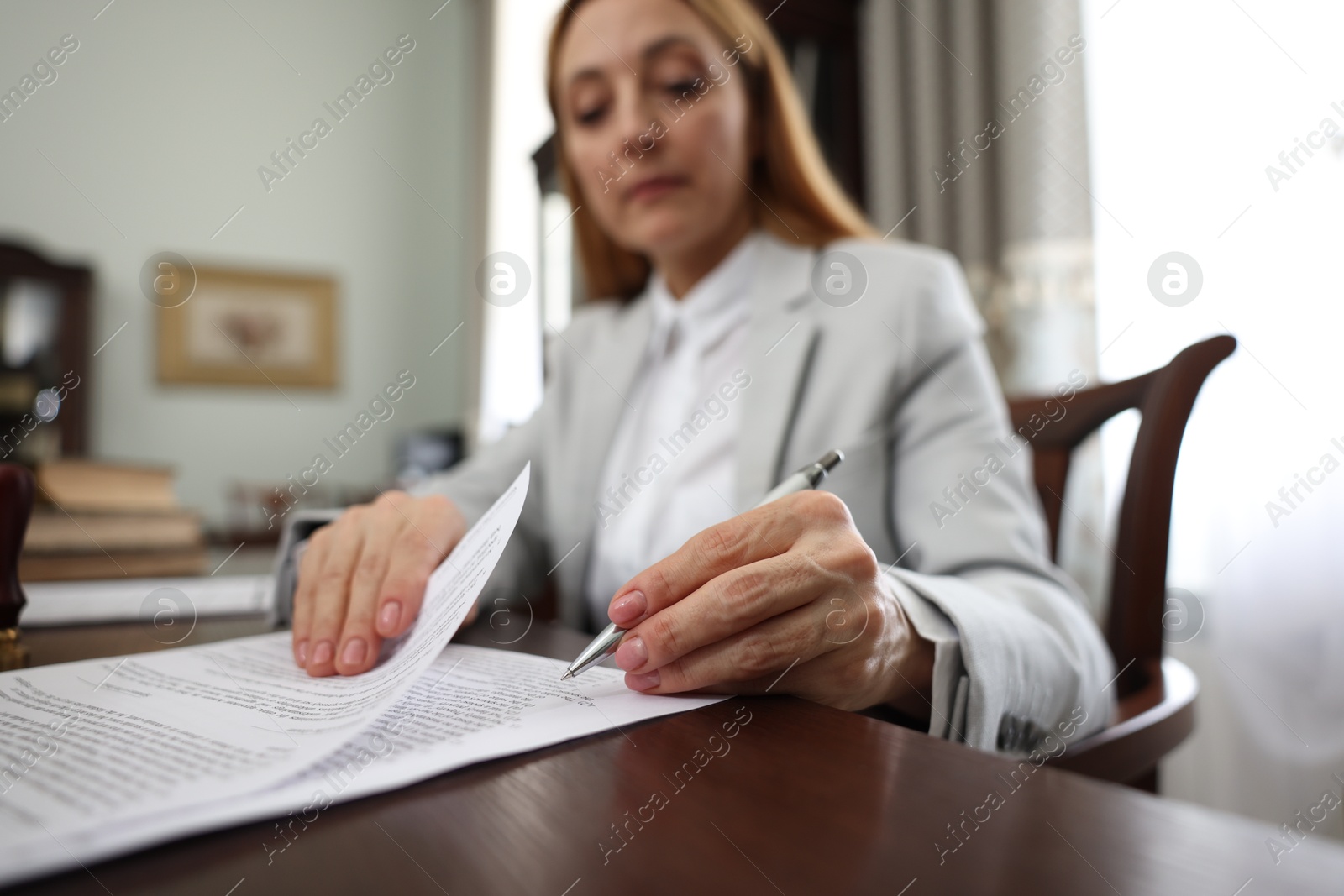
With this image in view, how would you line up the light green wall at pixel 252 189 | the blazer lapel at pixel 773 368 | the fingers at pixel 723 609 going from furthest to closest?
the light green wall at pixel 252 189 → the blazer lapel at pixel 773 368 → the fingers at pixel 723 609

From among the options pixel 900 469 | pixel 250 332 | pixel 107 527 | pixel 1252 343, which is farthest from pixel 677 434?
pixel 250 332

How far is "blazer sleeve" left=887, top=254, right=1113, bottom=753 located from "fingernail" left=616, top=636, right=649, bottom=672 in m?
0.16

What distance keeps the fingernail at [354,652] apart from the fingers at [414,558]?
0.8 inches

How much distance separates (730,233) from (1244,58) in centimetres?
82

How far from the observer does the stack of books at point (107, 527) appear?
0.75 m

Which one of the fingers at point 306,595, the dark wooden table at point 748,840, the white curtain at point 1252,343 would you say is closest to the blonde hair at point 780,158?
the white curtain at point 1252,343

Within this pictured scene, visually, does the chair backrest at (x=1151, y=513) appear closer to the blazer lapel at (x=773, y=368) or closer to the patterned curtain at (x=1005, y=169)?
the blazer lapel at (x=773, y=368)

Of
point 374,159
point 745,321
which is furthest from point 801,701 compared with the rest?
point 374,159

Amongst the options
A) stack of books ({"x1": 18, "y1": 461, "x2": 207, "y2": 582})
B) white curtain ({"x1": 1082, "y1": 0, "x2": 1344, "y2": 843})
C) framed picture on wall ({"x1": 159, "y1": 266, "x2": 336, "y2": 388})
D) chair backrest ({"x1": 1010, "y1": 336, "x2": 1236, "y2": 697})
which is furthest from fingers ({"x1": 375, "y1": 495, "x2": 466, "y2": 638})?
framed picture on wall ({"x1": 159, "y1": 266, "x2": 336, "y2": 388})

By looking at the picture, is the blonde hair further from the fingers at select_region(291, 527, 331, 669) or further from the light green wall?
the light green wall

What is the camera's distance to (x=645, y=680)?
368mm

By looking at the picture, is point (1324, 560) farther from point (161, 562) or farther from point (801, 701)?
point (161, 562)

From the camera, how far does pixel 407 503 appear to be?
0.60 meters

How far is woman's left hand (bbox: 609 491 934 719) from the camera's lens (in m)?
0.36
